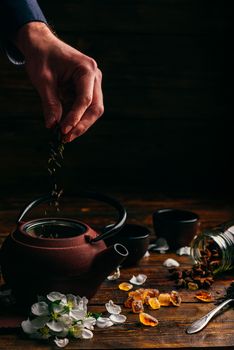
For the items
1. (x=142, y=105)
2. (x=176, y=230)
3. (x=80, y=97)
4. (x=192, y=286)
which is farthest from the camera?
(x=142, y=105)

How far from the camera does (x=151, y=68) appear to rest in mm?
2906

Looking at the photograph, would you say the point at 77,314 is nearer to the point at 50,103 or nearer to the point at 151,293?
the point at 151,293

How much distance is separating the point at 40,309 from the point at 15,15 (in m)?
0.65

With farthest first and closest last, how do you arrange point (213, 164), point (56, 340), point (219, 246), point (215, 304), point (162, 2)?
point (213, 164)
point (162, 2)
point (219, 246)
point (215, 304)
point (56, 340)

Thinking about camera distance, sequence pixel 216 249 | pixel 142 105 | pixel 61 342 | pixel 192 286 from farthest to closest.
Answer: pixel 142 105 → pixel 216 249 → pixel 192 286 → pixel 61 342

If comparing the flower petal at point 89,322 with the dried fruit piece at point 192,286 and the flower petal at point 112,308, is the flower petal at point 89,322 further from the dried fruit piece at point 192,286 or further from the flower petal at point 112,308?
the dried fruit piece at point 192,286

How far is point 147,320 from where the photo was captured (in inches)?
55.1

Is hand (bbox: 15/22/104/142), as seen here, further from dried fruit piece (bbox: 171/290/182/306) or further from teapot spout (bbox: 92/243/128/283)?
dried fruit piece (bbox: 171/290/182/306)

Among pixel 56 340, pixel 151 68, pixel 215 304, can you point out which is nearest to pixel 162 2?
pixel 151 68

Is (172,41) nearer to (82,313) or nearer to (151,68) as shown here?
(151,68)

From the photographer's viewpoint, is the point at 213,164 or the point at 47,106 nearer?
the point at 47,106

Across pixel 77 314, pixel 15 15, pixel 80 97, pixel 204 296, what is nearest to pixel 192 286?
pixel 204 296

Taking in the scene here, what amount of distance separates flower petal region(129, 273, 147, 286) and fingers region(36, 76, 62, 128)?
0.46 metres

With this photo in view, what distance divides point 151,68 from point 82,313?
1745 mm
